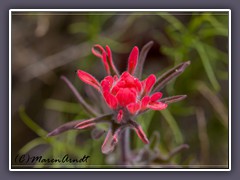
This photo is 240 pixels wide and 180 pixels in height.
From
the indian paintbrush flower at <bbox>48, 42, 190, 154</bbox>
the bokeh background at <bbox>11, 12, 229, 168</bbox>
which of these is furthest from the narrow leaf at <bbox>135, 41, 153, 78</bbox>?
the bokeh background at <bbox>11, 12, 229, 168</bbox>

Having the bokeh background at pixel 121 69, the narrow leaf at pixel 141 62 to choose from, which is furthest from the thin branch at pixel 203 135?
the narrow leaf at pixel 141 62

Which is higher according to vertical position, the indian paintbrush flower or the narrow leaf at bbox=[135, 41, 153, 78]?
the narrow leaf at bbox=[135, 41, 153, 78]

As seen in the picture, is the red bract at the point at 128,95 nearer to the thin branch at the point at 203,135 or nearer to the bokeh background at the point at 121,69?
the bokeh background at the point at 121,69

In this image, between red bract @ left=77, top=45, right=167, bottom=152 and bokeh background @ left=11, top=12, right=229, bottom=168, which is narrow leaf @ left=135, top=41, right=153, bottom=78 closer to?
red bract @ left=77, top=45, right=167, bottom=152

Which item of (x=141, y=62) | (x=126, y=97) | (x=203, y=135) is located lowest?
(x=203, y=135)

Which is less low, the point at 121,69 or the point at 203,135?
the point at 121,69

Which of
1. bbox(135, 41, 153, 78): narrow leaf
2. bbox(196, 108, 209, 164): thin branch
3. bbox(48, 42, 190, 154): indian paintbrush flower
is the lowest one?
bbox(196, 108, 209, 164): thin branch

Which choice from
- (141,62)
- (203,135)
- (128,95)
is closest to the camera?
(128,95)

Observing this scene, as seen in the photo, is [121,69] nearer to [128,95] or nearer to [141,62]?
[141,62]

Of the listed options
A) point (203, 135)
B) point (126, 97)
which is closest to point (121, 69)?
point (203, 135)
